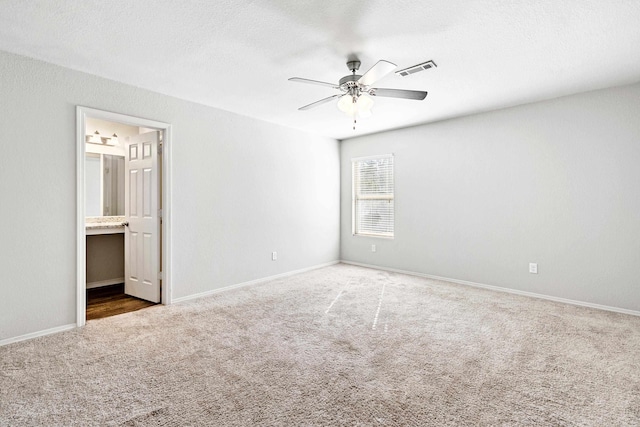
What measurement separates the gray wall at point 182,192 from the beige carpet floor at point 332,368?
535 millimetres

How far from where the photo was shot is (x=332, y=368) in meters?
2.28

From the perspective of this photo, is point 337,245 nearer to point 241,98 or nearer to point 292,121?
point 292,121

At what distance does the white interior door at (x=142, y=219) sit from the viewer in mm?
3828

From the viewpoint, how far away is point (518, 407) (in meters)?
1.84

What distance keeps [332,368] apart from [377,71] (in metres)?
2.21

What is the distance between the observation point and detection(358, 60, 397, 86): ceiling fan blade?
232cm

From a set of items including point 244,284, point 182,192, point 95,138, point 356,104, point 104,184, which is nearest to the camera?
point 356,104

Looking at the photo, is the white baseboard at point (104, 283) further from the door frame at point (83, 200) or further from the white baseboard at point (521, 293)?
the white baseboard at point (521, 293)

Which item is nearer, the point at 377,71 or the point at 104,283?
the point at 377,71

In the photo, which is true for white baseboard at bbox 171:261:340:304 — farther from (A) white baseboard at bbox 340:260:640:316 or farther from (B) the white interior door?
(A) white baseboard at bbox 340:260:640:316

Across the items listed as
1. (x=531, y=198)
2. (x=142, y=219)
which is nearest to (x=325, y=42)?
(x=142, y=219)

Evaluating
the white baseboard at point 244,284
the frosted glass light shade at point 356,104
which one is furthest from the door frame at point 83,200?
the frosted glass light shade at point 356,104

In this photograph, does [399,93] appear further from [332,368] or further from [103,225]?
[103,225]

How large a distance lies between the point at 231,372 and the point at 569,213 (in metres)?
4.04
